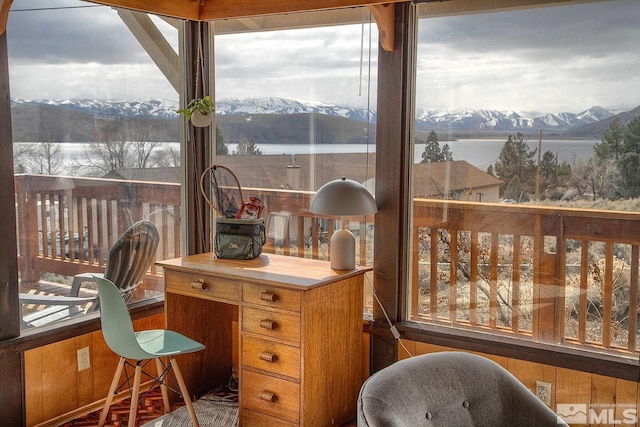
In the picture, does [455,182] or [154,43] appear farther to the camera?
[154,43]

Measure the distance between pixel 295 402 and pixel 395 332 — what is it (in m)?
0.64

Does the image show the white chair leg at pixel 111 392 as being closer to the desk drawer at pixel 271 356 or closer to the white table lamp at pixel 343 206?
the desk drawer at pixel 271 356

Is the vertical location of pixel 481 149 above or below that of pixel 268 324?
above

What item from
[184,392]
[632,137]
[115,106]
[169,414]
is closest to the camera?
[632,137]

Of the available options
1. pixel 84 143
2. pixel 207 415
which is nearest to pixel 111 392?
pixel 207 415

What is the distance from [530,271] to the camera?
3156mm

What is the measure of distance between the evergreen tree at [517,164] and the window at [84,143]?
6.31 feet

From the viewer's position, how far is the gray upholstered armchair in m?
2.06

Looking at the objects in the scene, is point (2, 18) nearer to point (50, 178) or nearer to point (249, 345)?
point (50, 178)

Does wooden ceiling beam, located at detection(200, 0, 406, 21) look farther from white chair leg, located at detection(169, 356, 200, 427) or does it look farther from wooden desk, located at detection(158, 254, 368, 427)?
white chair leg, located at detection(169, 356, 200, 427)

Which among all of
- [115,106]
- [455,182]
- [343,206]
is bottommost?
[343,206]

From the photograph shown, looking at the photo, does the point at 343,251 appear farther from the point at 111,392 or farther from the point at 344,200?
the point at 111,392

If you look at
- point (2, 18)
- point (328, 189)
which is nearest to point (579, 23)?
point (328, 189)

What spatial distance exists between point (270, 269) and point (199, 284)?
1.21ft
